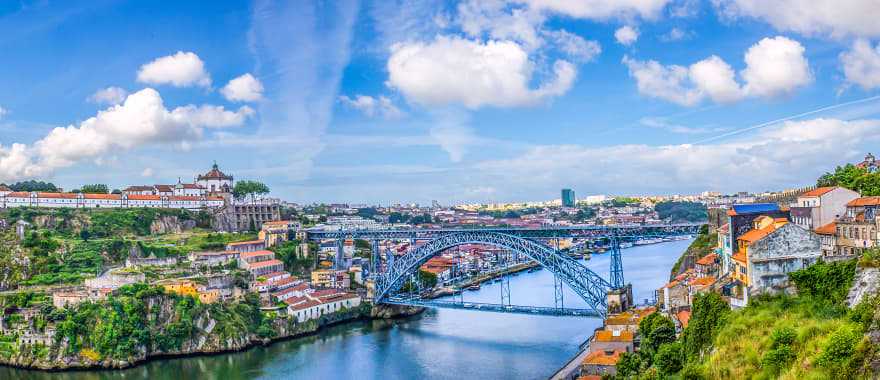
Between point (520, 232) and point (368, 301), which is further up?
point (520, 232)

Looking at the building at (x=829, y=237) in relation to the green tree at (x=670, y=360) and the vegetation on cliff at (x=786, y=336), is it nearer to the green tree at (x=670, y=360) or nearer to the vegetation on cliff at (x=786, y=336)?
the vegetation on cliff at (x=786, y=336)

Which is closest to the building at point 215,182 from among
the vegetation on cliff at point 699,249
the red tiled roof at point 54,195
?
the red tiled roof at point 54,195

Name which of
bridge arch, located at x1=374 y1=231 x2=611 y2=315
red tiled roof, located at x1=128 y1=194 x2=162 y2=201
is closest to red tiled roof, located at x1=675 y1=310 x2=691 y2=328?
bridge arch, located at x1=374 y1=231 x2=611 y2=315

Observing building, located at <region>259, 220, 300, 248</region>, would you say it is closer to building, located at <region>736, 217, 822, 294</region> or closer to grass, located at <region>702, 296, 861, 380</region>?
building, located at <region>736, 217, 822, 294</region>

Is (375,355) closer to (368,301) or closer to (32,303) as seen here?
(368,301)

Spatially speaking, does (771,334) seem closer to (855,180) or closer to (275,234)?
(855,180)

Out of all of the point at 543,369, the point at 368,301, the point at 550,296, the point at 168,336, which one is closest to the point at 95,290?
the point at 168,336
